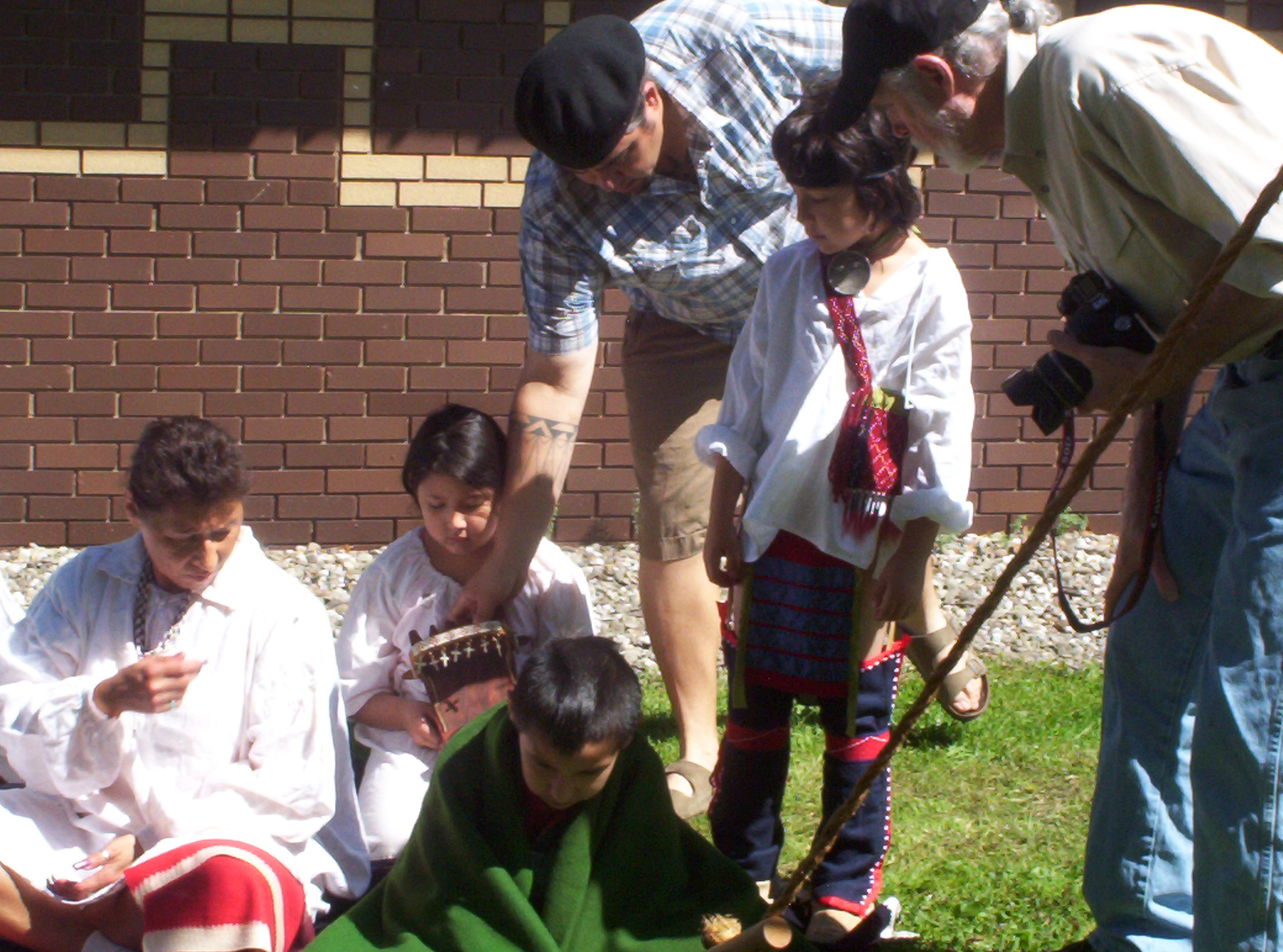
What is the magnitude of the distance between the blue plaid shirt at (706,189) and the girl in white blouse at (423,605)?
0.42 m

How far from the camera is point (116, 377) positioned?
5.62 metres

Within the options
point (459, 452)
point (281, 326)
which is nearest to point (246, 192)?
point (281, 326)

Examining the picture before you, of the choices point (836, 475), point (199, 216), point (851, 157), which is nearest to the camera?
point (851, 157)

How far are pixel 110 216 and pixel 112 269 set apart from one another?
0.22 m

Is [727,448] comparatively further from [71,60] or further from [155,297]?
[71,60]

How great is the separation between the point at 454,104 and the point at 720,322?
2.63 meters

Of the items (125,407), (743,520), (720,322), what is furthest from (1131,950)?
(125,407)

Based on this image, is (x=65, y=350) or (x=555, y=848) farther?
(x=65, y=350)

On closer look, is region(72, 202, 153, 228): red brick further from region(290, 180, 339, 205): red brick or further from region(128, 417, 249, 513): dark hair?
region(128, 417, 249, 513): dark hair

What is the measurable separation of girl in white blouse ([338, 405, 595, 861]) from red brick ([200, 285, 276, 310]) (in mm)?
2618

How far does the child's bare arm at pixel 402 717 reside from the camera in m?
3.11

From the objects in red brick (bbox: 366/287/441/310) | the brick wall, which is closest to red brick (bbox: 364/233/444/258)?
the brick wall

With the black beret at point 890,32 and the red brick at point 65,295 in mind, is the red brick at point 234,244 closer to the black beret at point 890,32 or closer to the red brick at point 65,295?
the red brick at point 65,295

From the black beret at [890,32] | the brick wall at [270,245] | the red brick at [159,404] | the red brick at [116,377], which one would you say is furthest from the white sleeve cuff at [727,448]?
the red brick at [116,377]
